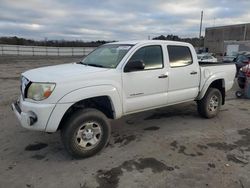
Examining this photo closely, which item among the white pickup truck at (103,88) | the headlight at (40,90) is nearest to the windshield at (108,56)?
the white pickup truck at (103,88)

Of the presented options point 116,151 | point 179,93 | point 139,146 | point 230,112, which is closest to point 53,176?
point 116,151

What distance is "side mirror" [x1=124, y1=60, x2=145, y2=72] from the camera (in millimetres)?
4227

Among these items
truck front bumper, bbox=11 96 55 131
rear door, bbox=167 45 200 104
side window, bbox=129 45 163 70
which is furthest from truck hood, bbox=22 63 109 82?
rear door, bbox=167 45 200 104

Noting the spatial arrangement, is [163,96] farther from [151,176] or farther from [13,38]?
[13,38]

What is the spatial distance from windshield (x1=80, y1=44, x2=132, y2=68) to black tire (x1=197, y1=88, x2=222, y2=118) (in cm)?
245

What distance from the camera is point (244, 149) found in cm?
443

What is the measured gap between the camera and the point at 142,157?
4059 mm

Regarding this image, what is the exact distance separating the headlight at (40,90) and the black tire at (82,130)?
21.5 inches

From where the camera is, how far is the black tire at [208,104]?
5.96m

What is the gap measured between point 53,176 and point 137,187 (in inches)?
46.7

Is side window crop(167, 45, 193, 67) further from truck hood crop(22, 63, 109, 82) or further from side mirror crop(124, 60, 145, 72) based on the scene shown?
truck hood crop(22, 63, 109, 82)

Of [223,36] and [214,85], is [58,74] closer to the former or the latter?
[214,85]

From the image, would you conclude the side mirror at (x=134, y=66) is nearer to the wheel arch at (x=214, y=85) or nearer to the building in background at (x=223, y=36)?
the wheel arch at (x=214, y=85)

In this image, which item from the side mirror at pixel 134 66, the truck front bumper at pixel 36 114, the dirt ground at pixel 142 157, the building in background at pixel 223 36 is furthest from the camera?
the building in background at pixel 223 36
